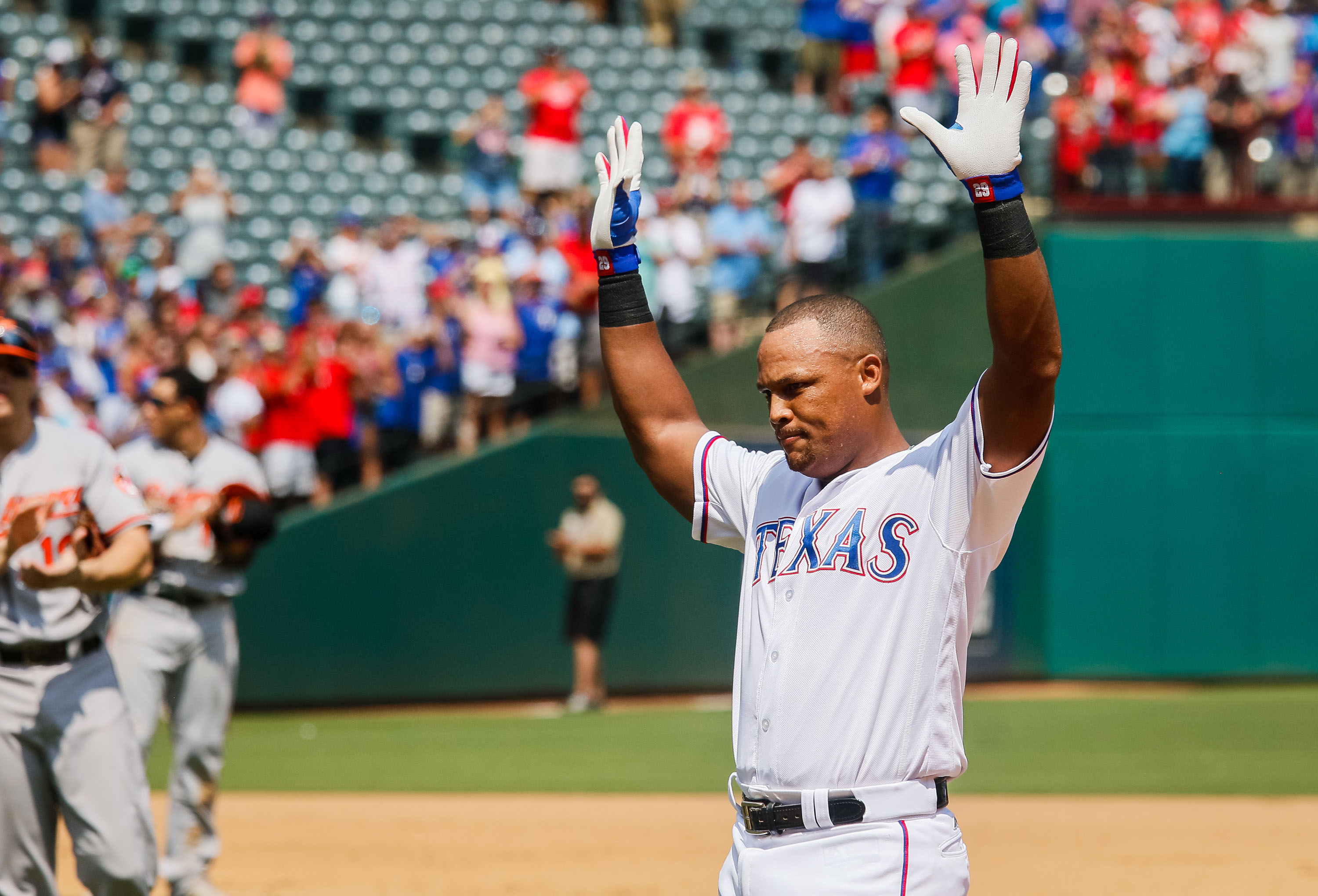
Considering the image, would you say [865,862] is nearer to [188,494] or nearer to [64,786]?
[64,786]

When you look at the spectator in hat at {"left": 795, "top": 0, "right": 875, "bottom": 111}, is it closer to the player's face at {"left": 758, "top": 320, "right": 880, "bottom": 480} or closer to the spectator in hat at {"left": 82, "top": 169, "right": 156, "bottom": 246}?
the spectator in hat at {"left": 82, "top": 169, "right": 156, "bottom": 246}

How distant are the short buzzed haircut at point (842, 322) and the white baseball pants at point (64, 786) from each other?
107 inches

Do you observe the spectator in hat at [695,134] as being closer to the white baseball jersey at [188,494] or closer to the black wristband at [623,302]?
the white baseball jersey at [188,494]

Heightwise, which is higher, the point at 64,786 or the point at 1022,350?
the point at 1022,350

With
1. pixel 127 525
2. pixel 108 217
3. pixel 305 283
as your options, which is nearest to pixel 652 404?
pixel 127 525

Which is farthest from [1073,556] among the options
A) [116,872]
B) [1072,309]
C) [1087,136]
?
[116,872]

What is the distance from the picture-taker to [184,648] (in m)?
6.66

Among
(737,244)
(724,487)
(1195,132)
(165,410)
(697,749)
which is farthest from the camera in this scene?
(737,244)

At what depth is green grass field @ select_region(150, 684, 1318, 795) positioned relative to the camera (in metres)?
9.63

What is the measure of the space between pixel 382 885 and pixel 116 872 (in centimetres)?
246

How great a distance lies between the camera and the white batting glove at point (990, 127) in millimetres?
2854

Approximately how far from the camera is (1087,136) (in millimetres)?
14086

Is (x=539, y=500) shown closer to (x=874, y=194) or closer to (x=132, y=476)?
(x=874, y=194)

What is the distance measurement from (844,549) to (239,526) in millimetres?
4212
